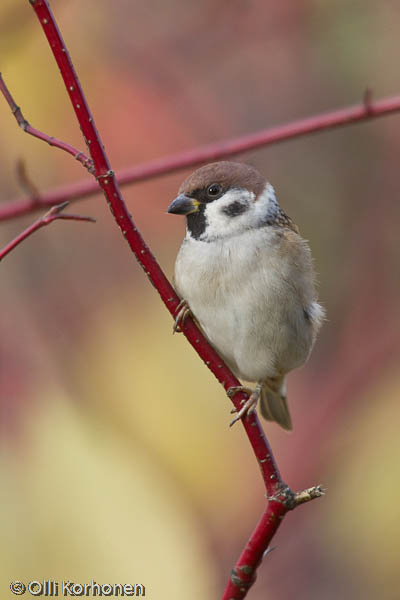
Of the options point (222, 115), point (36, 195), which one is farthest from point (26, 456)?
point (222, 115)

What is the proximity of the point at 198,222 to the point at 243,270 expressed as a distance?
0.67 ft

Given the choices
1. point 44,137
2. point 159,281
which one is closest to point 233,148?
point 159,281

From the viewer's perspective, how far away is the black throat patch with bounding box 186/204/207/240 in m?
2.28

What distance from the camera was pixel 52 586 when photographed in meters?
2.39

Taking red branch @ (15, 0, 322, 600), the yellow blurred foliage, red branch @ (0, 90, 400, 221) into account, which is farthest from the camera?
the yellow blurred foliage

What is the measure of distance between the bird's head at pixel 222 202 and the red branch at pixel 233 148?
0.34m

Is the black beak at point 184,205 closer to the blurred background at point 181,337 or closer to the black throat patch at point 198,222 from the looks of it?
the black throat patch at point 198,222

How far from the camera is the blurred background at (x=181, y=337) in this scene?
283 centimetres

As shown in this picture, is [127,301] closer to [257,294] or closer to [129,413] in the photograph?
[129,413]

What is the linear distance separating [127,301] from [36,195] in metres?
1.68

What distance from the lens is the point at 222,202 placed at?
2.29m

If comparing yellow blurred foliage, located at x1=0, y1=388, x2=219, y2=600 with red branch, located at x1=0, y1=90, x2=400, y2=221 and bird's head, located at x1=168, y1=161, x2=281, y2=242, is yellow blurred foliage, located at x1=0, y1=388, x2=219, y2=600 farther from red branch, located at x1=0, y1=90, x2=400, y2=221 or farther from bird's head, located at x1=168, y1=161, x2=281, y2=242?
red branch, located at x1=0, y1=90, x2=400, y2=221

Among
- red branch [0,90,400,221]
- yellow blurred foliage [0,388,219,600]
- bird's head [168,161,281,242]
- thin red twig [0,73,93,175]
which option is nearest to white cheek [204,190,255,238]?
bird's head [168,161,281,242]

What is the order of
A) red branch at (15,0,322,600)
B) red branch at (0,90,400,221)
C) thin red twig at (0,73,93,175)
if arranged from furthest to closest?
red branch at (0,90,400,221)
thin red twig at (0,73,93,175)
red branch at (15,0,322,600)
